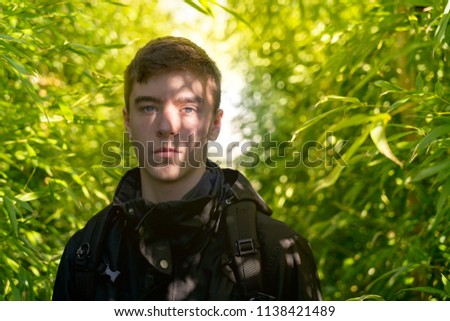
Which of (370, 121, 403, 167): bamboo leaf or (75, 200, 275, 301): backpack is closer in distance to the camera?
(75, 200, 275, 301): backpack

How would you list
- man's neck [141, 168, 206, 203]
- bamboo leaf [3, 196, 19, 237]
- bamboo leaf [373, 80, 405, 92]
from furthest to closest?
1. bamboo leaf [3, 196, 19, 237]
2. bamboo leaf [373, 80, 405, 92]
3. man's neck [141, 168, 206, 203]

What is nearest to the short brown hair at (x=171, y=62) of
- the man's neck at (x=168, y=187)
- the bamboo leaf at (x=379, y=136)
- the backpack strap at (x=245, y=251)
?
the man's neck at (x=168, y=187)

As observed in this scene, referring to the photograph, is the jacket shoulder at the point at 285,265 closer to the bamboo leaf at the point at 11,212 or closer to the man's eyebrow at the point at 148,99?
the man's eyebrow at the point at 148,99

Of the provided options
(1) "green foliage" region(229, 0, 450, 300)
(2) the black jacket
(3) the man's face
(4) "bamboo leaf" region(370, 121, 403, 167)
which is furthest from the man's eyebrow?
(4) "bamboo leaf" region(370, 121, 403, 167)

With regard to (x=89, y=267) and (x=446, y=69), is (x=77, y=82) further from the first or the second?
(x=89, y=267)

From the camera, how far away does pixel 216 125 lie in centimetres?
209

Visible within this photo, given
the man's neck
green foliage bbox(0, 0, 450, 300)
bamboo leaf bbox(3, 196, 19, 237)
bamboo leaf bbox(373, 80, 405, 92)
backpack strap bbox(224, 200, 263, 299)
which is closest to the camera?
backpack strap bbox(224, 200, 263, 299)

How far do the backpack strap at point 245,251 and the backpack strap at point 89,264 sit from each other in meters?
0.34

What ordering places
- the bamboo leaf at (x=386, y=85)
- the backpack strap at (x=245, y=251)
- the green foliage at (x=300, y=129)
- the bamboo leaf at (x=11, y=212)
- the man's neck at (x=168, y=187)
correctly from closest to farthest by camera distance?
1. the backpack strap at (x=245, y=251)
2. the man's neck at (x=168, y=187)
3. the bamboo leaf at (x=386, y=85)
4. the bamboo leaf at (x=11, y=212)
5. the green foliage at (x=300, y=129)

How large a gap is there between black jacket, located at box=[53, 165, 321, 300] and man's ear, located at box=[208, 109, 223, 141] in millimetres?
133

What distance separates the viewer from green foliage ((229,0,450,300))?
94.2 inches

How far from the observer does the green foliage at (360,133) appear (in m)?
2.39

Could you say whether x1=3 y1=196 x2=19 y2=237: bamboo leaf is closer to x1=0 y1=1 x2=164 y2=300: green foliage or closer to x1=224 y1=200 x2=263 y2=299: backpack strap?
x1=0 y1=1 x2=164 y2=300: green foliage
